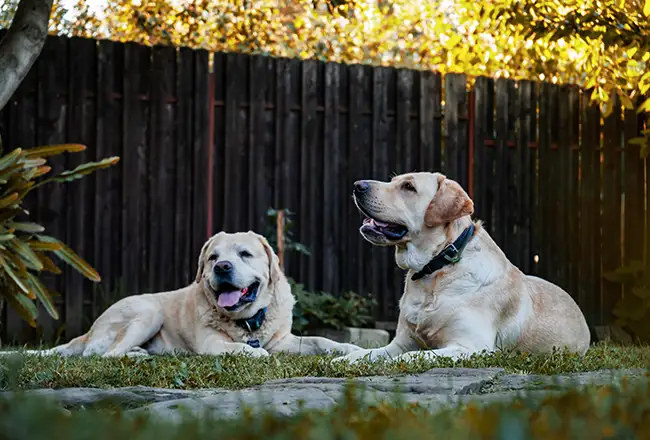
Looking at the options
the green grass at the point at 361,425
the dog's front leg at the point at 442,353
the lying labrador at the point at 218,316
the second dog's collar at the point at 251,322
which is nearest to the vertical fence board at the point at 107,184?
the lying labrador at the point at 218,316

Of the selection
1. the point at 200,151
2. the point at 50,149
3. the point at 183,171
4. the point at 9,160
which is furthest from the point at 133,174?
the point at 9,160

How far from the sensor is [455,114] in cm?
966

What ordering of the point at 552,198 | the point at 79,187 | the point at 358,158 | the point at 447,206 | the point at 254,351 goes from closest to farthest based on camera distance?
the point at 447,206
the point at 254,351
the point at 79,187
the point at 358,158
the point at 552,198

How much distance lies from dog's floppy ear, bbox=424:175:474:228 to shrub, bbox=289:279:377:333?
9.24 ft

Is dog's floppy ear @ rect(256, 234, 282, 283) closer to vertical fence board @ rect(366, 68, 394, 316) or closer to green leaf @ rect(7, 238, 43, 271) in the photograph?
green leaf @ rect(7, 238, 43, 271)

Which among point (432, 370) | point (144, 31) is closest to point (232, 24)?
point (144, 31)

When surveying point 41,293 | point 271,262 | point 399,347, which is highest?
point 271,262

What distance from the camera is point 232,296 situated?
665 cm

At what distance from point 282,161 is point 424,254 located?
3411 millimetres

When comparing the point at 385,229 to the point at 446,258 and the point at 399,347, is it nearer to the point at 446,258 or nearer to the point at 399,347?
the point at 446,258

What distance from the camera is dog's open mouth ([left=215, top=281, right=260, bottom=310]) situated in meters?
6.62

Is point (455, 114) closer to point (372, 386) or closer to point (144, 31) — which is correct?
point (144, 31)

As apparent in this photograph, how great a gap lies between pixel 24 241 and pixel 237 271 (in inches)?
73.9

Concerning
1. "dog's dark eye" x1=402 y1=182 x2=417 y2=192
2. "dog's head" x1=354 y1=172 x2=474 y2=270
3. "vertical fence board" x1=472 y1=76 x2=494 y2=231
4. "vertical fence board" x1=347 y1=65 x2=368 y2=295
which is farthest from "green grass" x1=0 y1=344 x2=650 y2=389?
"vertical fence board" x1=472 y1=76 x2=494 y2=231
